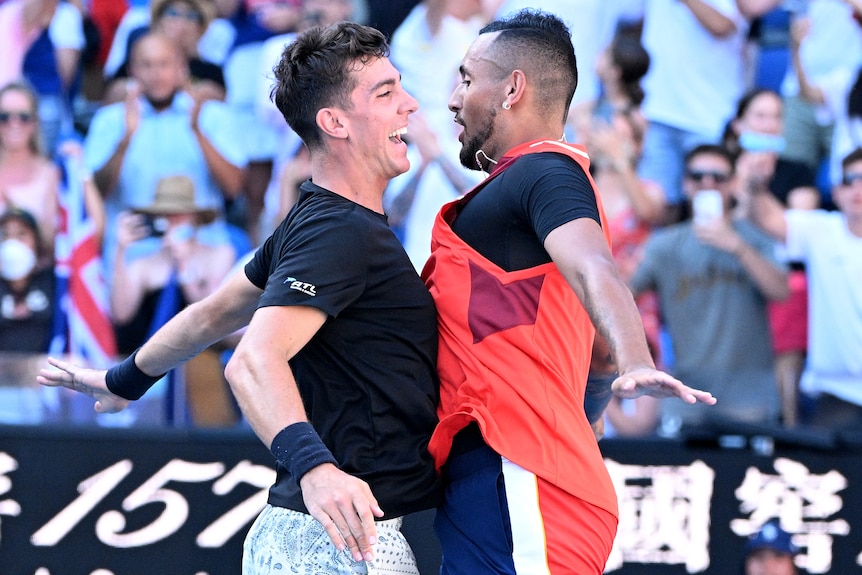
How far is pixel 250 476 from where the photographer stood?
187 inches

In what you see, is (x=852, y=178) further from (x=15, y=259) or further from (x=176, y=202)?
(x=15, y=259)

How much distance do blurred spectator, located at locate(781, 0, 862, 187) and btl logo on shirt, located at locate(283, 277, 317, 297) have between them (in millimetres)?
4198

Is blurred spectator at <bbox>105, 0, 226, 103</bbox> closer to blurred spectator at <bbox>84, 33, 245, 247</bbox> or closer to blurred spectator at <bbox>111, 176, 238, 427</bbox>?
blurred spectator at <bbox>84, 33, 245, 247</bbox>

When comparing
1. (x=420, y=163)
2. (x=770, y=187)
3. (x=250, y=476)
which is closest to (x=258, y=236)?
(x=420, y=163)

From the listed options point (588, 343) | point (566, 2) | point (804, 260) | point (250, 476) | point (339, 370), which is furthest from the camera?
point (566, 2)

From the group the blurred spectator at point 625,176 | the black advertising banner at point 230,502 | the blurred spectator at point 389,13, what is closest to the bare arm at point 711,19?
the blurred spectator at point 625,176

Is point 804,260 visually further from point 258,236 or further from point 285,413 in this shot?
point 285,413

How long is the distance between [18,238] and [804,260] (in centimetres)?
415

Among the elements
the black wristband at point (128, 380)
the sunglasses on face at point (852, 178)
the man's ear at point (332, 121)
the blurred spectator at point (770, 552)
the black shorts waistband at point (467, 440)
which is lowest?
the blurred spectator at point (770, 552)

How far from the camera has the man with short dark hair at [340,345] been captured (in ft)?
7.95

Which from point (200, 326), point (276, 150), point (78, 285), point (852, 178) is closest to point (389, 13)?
point (276, 150)

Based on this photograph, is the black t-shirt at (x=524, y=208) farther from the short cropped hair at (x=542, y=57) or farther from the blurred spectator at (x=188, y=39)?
the blurred spectator at (x=188, y=39)

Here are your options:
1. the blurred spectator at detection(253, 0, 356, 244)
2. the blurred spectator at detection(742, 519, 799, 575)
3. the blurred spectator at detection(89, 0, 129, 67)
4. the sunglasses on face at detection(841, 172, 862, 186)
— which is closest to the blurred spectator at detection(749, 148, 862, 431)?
the sunglasses on face at detection(841, 172, 862, 186)

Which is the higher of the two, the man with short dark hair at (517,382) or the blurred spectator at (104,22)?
the blurred spectator at (104,22)
